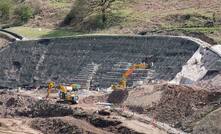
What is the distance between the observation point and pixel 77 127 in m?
41.0

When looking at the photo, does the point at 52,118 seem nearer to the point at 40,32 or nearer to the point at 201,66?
the point at 201,66

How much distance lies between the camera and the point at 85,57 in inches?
2267

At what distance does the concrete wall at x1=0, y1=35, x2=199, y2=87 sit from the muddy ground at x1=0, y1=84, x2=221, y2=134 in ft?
21.6

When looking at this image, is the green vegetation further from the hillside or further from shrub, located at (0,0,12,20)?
shrub, located at (0,0,12,20)

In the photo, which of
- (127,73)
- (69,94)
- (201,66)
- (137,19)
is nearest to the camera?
(69,94)

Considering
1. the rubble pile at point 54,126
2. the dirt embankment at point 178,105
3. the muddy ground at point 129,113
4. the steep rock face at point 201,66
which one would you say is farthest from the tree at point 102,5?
the dirt embankment at point 178,105

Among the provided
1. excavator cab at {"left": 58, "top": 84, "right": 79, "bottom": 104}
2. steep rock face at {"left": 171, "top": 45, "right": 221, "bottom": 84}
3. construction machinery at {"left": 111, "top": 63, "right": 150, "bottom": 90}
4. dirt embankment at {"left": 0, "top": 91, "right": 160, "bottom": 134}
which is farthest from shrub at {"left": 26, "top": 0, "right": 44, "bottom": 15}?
steep rock face at {"left": 171, "top": 45, "right": 221, "bottom": 84}

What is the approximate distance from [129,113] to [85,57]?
1604 cm

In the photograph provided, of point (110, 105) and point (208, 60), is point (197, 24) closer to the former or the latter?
point (208, 60)

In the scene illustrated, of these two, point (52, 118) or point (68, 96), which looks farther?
point (68, 96)

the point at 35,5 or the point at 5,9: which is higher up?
the point at 35,5

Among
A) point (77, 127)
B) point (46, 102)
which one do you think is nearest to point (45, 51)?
point (46, 102)

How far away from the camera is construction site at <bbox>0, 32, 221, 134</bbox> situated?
134ft

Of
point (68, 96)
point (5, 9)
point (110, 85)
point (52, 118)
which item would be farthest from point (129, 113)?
point (5, 9)
